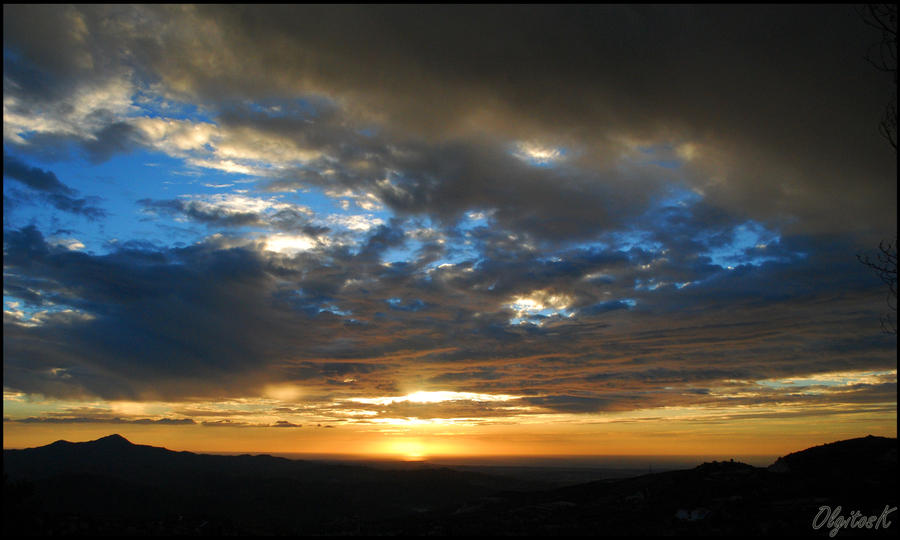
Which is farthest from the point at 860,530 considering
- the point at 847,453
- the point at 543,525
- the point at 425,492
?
the point at 425,492

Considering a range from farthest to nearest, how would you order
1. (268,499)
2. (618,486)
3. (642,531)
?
(268,499)
(618,486)
(642,531)

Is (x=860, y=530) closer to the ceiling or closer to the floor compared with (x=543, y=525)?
closer to the ceiling

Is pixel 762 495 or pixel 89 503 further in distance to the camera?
pixel 89 503

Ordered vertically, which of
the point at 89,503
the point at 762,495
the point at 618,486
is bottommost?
the point at 89,503

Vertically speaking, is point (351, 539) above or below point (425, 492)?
above

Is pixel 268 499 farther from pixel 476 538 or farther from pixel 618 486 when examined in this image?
pixel 476 538

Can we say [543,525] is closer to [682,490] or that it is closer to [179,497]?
[682,490]

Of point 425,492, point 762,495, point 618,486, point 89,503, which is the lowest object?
point 425,492

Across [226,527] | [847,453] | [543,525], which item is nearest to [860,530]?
[543,525]

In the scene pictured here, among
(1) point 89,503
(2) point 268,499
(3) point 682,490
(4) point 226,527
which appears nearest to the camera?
(4) point 226,527
